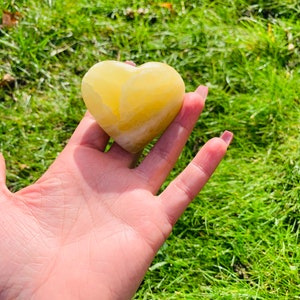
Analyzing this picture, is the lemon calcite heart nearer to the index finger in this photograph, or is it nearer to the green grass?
the index finger

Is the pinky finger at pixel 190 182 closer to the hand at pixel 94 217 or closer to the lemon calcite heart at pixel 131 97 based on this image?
the hand at pixel 94 217

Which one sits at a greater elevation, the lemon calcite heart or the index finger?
the lemon calcite heart

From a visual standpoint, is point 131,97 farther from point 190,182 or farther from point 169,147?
point 190,182

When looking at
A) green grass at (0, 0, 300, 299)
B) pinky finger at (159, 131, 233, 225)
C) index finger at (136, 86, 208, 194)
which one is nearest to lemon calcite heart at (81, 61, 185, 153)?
index finger at (136, 86, 208, 194)

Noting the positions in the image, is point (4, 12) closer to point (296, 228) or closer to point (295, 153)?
point (295, 153)

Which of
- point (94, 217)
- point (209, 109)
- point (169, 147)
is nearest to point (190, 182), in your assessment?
point (169, 147)

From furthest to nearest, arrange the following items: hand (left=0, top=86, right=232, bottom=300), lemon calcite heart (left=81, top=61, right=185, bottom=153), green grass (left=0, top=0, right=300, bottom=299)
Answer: green grass (left=0, top=0, right=300, bottom=299), lemon calcite heart (left=81, top=61, right=185, bottom=153), hand (left=0, top=86, right=232, bottom=300)

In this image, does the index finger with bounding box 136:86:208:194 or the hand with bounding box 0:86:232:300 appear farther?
the index finger with bounding box 136:86:208:194

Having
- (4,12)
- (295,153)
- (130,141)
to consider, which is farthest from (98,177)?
(4,12)

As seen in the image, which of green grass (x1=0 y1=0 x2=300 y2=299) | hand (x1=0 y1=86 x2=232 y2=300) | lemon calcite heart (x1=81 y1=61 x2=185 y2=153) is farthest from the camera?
green grass (x1=0 y1=0 x2=300 y2=299)
